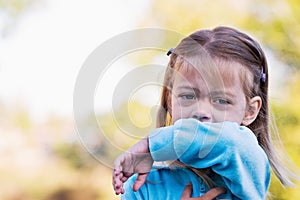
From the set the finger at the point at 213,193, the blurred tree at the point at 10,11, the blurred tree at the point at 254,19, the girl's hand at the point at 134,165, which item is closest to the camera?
the girl's hand at the point at 134,165

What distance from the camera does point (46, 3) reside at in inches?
142

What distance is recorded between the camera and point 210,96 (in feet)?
3.22

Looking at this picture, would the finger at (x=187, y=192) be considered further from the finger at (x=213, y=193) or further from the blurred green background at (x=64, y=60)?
the blurred green background at (x=64, y=60)

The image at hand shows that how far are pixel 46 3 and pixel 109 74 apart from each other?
8.97ft

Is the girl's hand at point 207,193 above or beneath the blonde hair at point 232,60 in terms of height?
beneath

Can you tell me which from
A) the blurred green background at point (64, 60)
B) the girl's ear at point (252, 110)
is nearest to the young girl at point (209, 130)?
the girl's ear at point (252, 110)

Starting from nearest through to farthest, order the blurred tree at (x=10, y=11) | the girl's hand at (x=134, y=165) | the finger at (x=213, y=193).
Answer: the girl's hand at (x=134, y=165)
the finger at (x=213, y=193)
the blurred tree at (x=10, y=11)

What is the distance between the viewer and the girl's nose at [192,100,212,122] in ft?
3.18

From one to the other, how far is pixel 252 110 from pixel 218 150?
0.17 meters

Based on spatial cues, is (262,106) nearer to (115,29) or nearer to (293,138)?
(293,138)

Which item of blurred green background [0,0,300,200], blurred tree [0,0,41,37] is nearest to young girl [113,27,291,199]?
blurred green background [0,0,300,200]

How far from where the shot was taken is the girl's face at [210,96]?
982 mm

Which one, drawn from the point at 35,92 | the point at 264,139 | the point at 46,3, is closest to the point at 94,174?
the point at 35,92

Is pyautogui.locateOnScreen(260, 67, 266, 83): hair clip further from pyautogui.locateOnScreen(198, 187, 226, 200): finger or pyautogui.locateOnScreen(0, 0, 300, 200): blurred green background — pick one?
pyautogui.locateOnScreen(0, 0, 300, 200): blurred green background
